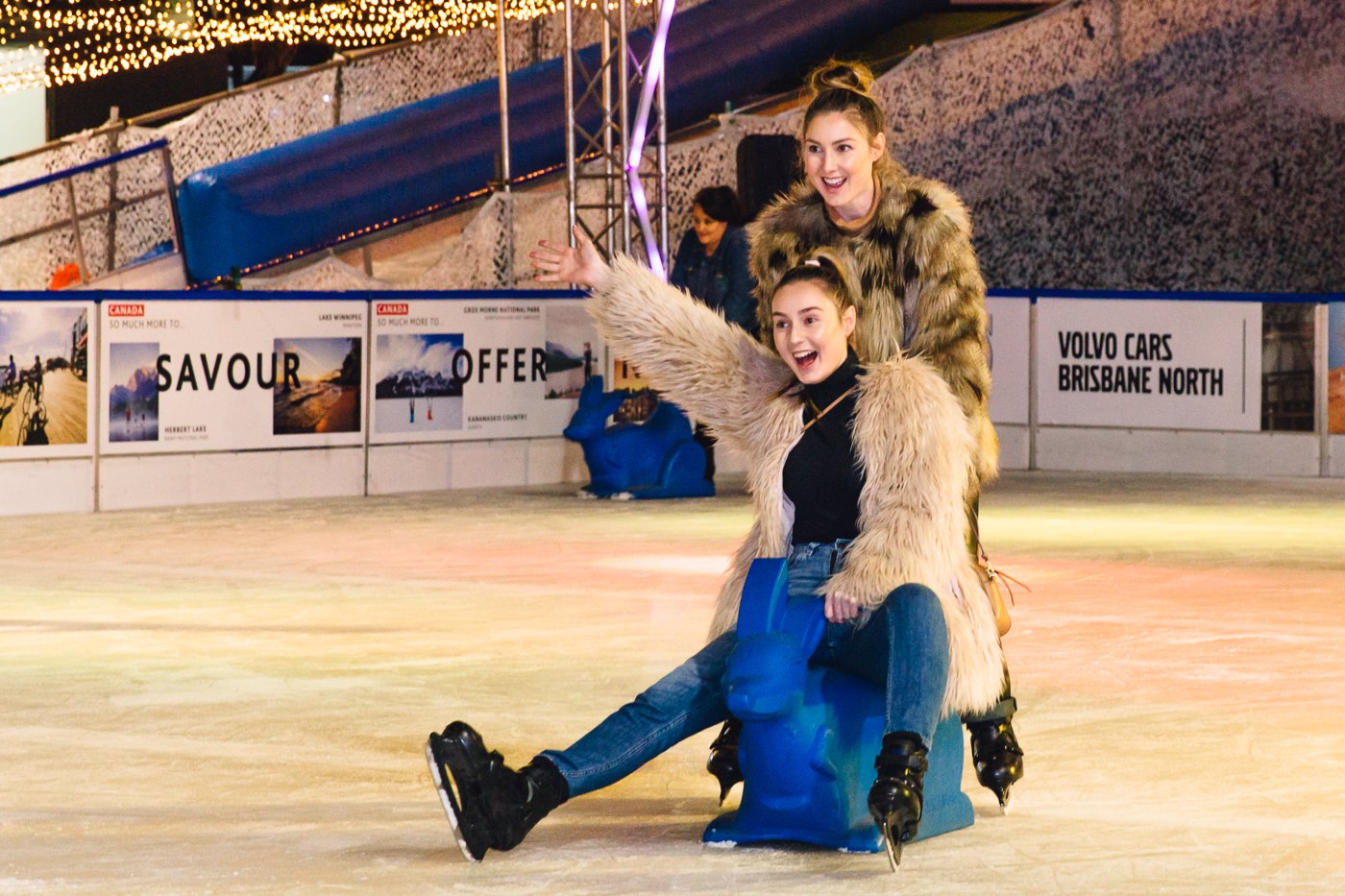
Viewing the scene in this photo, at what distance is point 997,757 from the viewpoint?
458 centimetres

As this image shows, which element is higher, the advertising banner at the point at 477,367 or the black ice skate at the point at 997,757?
the advertising banner at the point at 477,367

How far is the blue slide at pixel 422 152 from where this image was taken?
57.3 ft

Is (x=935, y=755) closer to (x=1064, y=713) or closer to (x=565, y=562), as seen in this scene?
(x=1064, y=713)

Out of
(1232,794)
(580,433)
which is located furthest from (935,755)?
(580,433)

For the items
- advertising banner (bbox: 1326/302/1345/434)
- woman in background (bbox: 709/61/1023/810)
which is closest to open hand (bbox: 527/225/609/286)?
woman in background (bbox: 709/61/1023/810)

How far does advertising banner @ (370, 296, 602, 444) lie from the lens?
12.2 metres

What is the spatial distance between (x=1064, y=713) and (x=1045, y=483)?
7.41 metres

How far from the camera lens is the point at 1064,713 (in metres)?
5.72

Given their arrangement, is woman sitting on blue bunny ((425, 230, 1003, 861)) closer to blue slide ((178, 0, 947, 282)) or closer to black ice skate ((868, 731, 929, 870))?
black ice skate ((868, 731, 929, 870))

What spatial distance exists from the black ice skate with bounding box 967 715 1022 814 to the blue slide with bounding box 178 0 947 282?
42.0ft

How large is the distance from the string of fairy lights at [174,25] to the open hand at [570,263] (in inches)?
544

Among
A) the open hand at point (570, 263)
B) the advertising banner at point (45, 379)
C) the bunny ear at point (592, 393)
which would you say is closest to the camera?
the open hand at point (570, 263)

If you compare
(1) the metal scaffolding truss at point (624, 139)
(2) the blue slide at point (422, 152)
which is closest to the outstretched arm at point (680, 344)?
(1) the metal scaffolding truss at point (624, 139)

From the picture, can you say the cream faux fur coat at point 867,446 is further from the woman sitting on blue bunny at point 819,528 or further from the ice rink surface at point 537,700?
the ice rink surface at point 537,700
